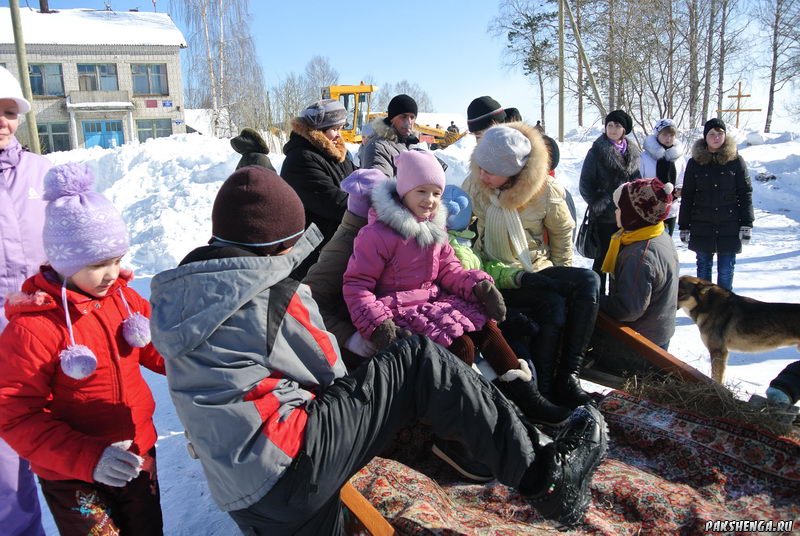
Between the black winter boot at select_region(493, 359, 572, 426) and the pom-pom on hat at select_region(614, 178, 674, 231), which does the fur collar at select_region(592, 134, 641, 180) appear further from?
the black winter boot at select_region(493, 359, 572, 426)

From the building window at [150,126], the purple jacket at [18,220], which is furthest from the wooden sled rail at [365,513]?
the building window at [150,126]

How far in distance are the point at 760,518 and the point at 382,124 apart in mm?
3378

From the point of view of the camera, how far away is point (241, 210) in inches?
65.8

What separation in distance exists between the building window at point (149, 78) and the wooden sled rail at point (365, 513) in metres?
33.1

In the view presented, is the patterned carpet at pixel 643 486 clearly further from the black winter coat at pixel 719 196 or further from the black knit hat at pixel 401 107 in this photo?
the black winter coat at pixel 719 196

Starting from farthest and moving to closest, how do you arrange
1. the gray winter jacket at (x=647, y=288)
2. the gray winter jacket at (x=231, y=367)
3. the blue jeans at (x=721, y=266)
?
the blue jeans at (x=721, y=266) → the gray winter jacket at (x=647, y=288) → the gray winter jacket at (x=231, y=367)

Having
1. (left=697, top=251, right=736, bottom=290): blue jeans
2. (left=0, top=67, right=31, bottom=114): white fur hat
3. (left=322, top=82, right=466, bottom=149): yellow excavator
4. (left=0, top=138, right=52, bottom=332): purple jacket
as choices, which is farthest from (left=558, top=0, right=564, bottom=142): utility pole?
(left=0, top=138, right=52, bottom=332): purple jacket

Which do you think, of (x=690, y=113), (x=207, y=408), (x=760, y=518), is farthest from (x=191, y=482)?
(x=690, y=113)

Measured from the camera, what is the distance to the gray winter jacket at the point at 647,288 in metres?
3.06

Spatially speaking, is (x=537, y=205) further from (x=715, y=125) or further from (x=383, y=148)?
(x=715, y=125)

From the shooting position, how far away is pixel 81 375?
1747mm

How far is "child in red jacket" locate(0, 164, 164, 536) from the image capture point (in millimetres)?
1717

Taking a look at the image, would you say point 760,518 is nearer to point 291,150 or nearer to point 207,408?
point 207,408

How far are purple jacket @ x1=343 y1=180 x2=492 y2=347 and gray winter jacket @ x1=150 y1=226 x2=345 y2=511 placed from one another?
36.3 inches
